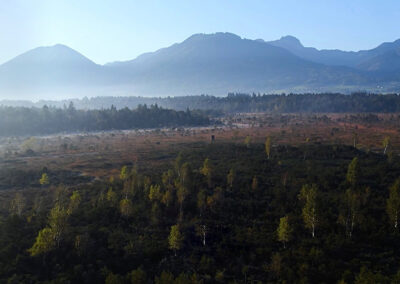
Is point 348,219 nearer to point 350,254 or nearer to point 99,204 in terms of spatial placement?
point 350,254

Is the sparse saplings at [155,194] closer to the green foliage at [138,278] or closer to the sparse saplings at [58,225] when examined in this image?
the sparse saplings at [58,225]

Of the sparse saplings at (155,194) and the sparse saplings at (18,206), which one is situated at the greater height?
the sparse saplings at (155,194)

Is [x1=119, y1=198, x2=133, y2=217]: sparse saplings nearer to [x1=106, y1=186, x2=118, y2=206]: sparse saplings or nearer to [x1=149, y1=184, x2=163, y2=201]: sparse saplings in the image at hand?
[x1=106, y1=186, x2=118, y2=206]: sparse saplings

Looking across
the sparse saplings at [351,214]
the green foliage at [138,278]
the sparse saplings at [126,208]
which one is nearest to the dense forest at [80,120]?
the sparse saplings at [126,208]

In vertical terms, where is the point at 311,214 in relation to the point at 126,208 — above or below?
above

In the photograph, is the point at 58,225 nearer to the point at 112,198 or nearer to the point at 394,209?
the point at 112,198

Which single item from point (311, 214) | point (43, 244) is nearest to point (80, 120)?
point (43, 244)
